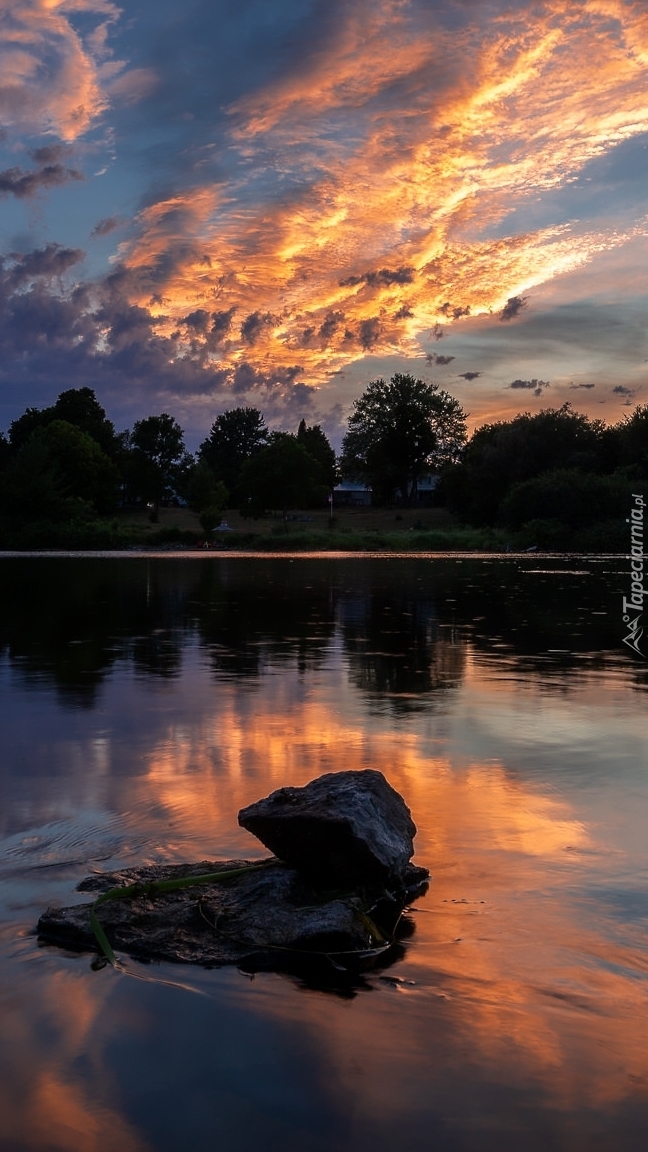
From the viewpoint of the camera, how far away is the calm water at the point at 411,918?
14.7 feet

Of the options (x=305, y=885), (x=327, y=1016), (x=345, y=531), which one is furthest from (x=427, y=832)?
(x=345, y=531)

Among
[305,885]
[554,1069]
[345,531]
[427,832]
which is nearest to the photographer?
[554,1069]

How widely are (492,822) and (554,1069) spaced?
372 cm

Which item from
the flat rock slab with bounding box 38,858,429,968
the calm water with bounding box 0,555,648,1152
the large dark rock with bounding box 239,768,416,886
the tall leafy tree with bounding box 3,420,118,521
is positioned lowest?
the calm water with bounding box 0,555,648,1152

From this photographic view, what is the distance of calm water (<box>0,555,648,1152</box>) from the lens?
4.49 m

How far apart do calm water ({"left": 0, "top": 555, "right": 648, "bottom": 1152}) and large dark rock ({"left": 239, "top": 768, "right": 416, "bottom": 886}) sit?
0.41 metres

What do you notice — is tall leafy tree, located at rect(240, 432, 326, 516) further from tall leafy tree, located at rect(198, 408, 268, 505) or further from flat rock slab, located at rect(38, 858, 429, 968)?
flat rock slab, located at rect(38, 858, 429, 968)

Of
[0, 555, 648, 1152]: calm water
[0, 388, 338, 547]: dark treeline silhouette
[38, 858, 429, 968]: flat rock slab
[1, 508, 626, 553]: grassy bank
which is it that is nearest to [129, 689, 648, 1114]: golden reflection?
[0, 555, 648, 1152]: calm water

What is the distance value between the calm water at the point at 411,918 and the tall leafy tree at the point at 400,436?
118 metres

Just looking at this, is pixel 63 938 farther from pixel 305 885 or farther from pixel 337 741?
pixel 337 741

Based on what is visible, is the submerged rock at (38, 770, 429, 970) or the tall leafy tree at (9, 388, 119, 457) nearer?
the submerged rock at (38, 770, 429, 970)

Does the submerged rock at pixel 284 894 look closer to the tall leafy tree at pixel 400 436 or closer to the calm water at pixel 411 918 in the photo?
the calm water at pixel 411 918

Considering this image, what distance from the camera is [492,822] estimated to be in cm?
852

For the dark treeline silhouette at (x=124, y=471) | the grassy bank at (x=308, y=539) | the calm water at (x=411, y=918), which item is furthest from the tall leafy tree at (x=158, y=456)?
the calm water at (x=411, y=918)
